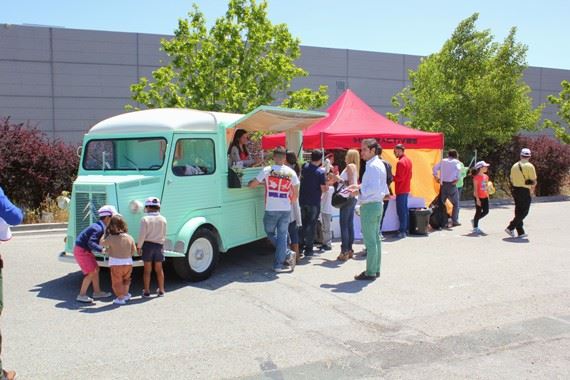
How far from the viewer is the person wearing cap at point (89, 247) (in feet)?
20.5

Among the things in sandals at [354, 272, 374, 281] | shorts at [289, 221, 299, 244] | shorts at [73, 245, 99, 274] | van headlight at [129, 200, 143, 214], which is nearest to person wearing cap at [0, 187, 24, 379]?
shorts at [73, 245, 99, 274]

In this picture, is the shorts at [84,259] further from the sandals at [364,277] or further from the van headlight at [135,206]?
the sandals at [364,277]

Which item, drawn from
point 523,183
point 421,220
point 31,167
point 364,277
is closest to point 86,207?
point 364,277

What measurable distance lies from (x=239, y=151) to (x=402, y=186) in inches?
157

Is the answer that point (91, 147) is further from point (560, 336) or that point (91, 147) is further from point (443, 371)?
point (560, 336)

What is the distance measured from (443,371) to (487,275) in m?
3.67

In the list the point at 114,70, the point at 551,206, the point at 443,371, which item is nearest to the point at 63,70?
the point at 114,70

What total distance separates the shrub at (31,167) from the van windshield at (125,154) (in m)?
5.68

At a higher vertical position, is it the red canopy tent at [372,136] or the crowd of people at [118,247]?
the red canopy tent at [372,136]

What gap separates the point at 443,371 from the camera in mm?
4383

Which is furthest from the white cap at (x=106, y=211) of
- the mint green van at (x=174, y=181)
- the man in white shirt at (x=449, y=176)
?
the man in white shirt at (x=449, y=176)

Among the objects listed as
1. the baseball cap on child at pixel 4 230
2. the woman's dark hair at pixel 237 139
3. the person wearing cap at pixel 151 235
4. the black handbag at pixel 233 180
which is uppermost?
the woman's dark hair at pixel 237 139

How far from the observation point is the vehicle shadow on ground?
20.2 ft

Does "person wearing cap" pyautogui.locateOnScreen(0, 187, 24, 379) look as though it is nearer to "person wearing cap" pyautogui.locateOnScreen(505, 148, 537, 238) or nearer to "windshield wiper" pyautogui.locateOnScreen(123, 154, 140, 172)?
"windshield wiper" pyautogui.locateOnScreen(123, 154, 140, 172)
